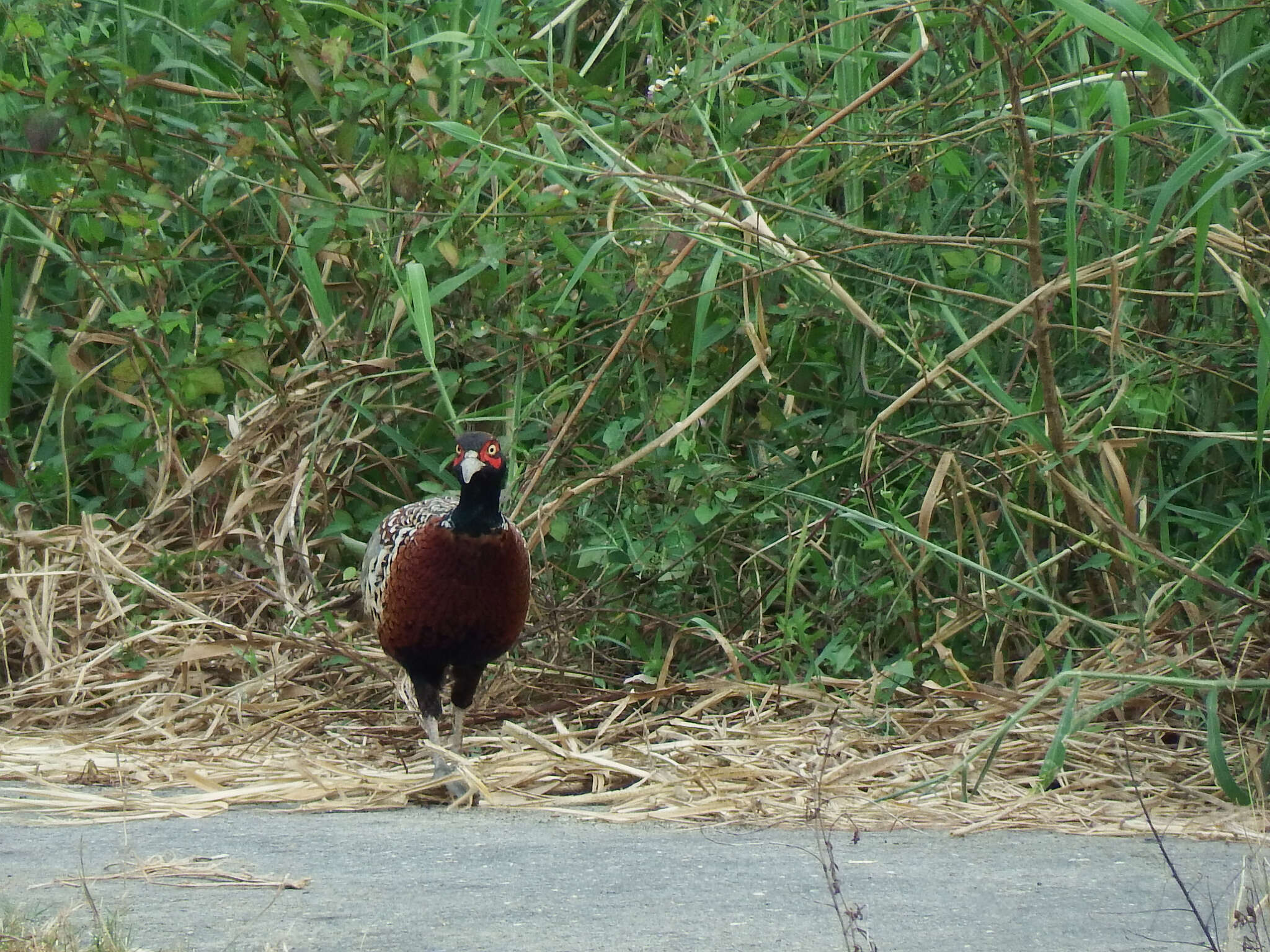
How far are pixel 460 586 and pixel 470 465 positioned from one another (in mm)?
432

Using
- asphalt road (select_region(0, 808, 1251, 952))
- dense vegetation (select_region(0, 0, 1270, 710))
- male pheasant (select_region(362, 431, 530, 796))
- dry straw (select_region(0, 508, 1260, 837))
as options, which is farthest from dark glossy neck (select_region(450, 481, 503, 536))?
asphalt road (select_region(0, 808, 1251, 952))

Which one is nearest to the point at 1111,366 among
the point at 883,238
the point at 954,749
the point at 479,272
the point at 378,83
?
the point at 883,238

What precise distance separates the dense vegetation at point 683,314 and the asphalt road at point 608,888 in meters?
1.19

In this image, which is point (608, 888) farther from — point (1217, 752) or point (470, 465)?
point (470, 465)

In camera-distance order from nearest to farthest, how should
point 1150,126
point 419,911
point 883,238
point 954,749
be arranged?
point 419,911 → point 1150,126 → point 954,749 → point 883,238

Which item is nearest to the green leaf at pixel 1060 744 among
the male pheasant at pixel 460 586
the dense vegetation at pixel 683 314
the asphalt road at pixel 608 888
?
the asphalt road at pixel 608 888

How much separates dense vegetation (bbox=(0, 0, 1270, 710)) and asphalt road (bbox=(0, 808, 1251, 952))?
119cm

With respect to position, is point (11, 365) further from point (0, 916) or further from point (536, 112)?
point (0, 916)

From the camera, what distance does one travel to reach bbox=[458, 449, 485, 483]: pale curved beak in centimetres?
503

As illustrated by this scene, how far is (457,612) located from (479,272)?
1516 millimetres

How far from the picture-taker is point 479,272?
6.15 metres

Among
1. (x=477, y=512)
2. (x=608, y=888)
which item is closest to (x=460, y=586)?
(x=477, y=512)

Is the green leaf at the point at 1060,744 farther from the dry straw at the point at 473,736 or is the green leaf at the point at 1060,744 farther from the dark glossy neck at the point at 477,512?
the dark glossy neck at the point at 477,512

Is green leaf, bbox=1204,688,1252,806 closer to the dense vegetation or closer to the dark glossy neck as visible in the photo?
the dense vegetation
